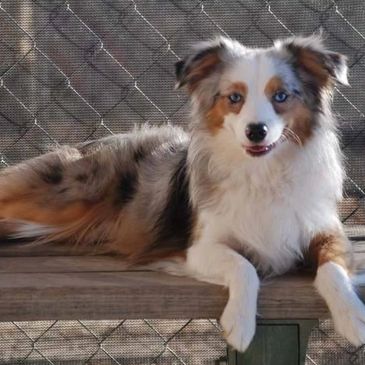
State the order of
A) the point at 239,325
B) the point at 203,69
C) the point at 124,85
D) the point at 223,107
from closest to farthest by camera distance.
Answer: the point at 239,325 < the point at 223,107 < the point at 203,69 < the point at 124,85

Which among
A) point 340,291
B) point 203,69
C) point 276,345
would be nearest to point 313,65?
point 203,69

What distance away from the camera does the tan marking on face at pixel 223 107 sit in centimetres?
206

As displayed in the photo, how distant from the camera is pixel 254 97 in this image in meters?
2.02

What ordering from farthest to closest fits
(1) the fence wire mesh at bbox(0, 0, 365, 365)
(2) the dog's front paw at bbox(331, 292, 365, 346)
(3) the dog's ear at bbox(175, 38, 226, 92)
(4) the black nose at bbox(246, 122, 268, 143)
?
(1) the fence wire mesh at bbox(0, 0, 365, 365), (3) the dog's ear at bbox(175, 38, 226, 92), (4) the black nose at bbox(246, 122, 268, 143), (2) the dog's front paw at bbox(331, 292, 365, 346)

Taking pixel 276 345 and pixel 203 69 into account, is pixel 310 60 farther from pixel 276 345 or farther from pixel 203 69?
pixel 276 345

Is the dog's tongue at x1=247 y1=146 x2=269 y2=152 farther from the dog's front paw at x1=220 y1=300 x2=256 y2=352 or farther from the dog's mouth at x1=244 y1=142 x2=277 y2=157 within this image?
the dog's front paw at x1=220 y1=300 x2=256 y2=352

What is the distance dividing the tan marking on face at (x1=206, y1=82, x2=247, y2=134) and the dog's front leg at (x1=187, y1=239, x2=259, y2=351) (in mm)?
295

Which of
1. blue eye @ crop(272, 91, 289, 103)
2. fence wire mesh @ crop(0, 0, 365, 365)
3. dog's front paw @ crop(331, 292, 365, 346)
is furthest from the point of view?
fence wire mesh @ crop(0, 0, 365, 365)

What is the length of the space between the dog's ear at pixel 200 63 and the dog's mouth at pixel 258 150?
10.6 inches

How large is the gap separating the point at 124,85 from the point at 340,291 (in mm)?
988

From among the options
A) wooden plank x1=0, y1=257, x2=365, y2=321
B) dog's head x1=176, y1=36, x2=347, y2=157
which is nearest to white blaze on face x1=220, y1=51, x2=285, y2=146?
dog's head x1=176, y1=36, x2=347, y2=157

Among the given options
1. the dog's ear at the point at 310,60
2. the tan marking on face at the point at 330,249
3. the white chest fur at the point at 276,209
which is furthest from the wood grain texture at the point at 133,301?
the dog's ear at the point at 310,60

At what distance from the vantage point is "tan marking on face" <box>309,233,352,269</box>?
198cm

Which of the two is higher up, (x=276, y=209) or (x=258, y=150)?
(x=258, y=150)
